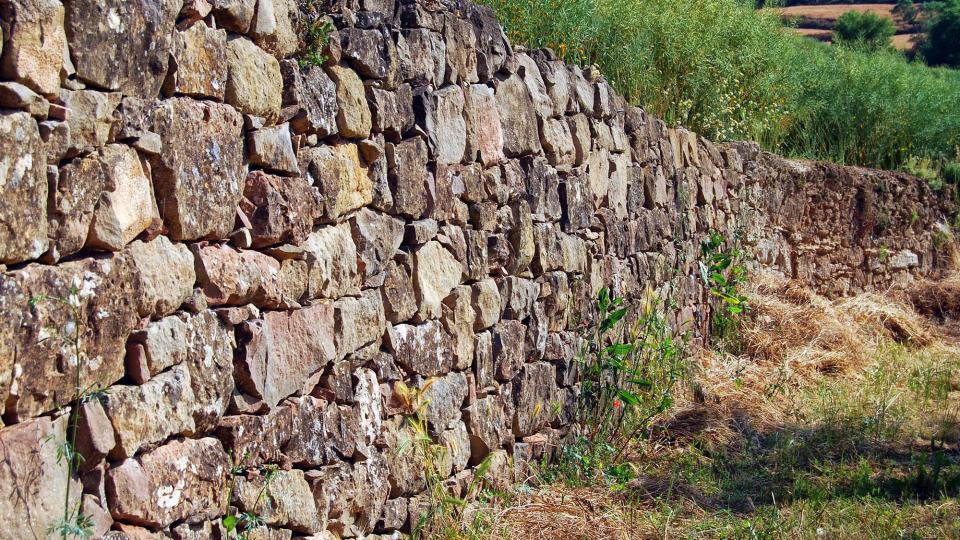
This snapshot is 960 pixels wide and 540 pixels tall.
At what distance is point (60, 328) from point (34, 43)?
2.05ft

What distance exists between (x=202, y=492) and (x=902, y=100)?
9.90 meters

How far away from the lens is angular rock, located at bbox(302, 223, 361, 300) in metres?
3.33

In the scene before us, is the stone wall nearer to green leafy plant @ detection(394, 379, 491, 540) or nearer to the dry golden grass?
green leafy plant @ detection(394, 379, 491, 540)

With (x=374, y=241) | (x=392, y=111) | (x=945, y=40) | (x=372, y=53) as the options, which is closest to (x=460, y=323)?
(x=374, y=241)

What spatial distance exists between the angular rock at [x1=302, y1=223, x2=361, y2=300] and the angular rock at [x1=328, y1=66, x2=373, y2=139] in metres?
0.34

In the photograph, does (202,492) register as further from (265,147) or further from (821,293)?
(821,293)

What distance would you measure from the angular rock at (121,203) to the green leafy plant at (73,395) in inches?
5.3

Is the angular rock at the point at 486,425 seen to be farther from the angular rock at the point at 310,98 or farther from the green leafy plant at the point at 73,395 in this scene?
the green leafy plant at the point at 73,395

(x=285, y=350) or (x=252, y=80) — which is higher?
(x=252, y=80)

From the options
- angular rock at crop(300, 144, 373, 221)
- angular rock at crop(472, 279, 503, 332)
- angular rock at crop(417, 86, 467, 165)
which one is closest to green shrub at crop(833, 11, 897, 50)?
angular rock at crop(472, 279, 503, 332)

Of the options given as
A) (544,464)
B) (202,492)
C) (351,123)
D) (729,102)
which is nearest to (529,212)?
(544,464)

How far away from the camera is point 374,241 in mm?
3695

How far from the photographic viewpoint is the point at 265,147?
307 cm

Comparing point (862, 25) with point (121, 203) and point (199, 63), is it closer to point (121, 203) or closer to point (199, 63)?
point (199, 63)
